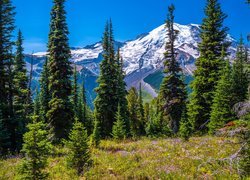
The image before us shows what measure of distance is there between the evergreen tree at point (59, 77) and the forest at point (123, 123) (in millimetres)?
98

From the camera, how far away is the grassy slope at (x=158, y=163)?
11984mm

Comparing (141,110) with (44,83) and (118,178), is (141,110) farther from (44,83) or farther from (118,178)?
(118,178)

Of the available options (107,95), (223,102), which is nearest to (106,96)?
(107,95)

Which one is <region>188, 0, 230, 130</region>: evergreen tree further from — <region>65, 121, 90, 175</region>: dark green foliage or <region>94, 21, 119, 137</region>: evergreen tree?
<region>65, 121, 90, 175</region>: dark green foliage

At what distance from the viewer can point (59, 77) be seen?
1179 inches

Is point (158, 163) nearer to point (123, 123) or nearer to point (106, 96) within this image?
point (123, 123)

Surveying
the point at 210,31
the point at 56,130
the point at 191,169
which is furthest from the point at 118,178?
the point at 210,31

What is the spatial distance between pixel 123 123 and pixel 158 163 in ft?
66.0

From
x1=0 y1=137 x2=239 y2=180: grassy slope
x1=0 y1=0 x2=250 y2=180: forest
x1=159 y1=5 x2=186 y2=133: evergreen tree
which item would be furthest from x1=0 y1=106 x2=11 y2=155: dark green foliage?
x1=159 y1=5 x2=186 y2=133: evergreen tree

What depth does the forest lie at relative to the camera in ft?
37.9

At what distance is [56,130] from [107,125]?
489 inches

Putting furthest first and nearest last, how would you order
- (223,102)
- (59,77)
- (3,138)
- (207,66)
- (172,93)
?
(172,93), (207,66), (59,77), (223,102), (3,138)

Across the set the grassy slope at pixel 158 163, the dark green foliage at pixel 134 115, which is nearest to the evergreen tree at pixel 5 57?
the grassy slope at pixel 158 163

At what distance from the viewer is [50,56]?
30406 mm
